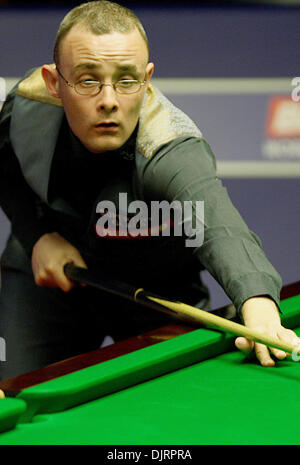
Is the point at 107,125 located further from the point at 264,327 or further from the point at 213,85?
the point at 213,85

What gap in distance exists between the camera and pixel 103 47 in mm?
2156

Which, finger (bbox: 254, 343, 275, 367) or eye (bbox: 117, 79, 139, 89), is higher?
eye (bbox: 117, 79, 139, 89)

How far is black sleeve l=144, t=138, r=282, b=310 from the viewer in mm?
1892

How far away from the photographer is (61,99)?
7.75 feet

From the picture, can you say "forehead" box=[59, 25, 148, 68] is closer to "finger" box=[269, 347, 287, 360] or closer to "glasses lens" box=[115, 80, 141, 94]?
"glasses lens" box=[115, 80, 141, 94]

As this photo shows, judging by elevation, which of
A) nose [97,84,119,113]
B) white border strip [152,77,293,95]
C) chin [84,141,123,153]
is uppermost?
white border strip [152,77,293,95]

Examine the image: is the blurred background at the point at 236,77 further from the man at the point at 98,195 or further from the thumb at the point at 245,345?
the thumb at the point at 245,345

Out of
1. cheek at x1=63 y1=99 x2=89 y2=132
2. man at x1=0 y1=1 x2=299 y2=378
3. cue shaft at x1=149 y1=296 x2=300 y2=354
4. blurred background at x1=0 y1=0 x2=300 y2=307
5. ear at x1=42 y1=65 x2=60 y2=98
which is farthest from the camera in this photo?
blurred background at x1=0 y1=0 x2=300 y2=307

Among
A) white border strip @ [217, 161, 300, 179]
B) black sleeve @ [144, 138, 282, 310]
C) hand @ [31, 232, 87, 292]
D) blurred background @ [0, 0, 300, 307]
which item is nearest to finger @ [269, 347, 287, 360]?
black sleeve @ [144, 138, 282, 310]

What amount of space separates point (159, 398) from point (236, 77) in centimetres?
314

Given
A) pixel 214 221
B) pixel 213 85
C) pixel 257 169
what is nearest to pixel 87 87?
pixel 214 221

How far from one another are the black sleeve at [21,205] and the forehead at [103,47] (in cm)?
55
